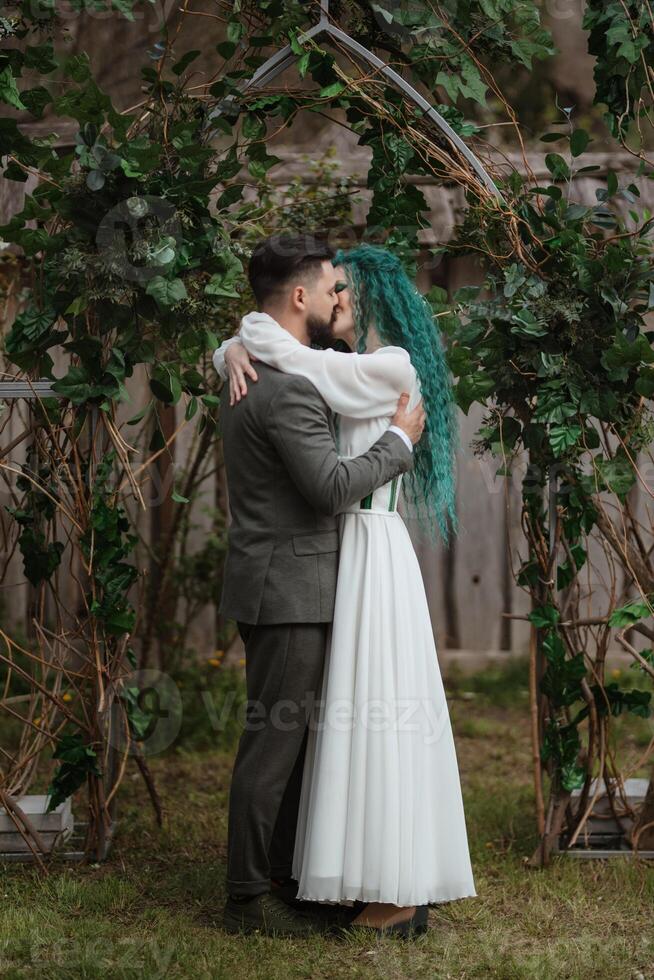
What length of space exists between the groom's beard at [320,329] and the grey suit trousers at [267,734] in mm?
750

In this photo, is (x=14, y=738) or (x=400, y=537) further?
(x=14, y=738)

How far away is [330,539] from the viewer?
2904 millimetres

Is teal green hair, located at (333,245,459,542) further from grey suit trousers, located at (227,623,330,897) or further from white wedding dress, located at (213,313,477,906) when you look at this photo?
grey suit trousers, located at (227,623,330,897)

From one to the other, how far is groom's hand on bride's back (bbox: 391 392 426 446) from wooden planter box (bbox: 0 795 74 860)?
1.68 metres

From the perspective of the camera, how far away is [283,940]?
2.88 m

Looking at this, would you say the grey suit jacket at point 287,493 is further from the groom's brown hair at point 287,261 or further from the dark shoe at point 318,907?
the dark shoe at point 318,907

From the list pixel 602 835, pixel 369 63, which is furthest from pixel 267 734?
pixel 369 63

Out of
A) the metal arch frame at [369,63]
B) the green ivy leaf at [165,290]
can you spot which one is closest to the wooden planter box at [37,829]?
the green ivy leaf at [165,290]

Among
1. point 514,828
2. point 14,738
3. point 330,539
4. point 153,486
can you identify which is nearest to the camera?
point 330,539

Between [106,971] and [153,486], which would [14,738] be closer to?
[153,486]

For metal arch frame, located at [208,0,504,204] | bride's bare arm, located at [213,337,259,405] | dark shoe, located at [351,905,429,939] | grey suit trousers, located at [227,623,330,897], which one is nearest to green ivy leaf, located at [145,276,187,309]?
bride's bare arm, located at [213,337,259,405]

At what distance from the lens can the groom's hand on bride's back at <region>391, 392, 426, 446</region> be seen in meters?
2.89

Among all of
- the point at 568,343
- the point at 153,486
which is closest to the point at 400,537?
the point at 568,343

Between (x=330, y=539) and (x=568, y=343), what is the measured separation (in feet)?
3.09
